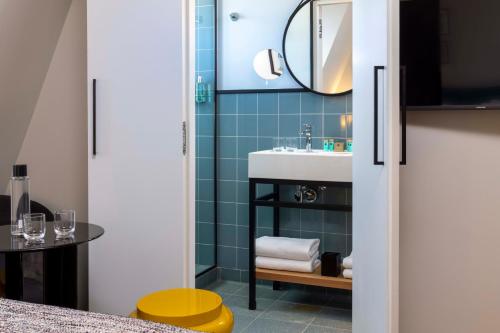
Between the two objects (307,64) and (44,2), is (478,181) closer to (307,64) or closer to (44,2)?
(307,64)

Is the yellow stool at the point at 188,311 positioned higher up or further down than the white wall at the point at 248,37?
further down

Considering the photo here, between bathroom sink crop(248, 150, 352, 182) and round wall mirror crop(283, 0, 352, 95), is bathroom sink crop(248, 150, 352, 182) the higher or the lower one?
the lower one

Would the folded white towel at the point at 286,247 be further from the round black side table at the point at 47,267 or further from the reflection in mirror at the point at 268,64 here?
the round black side table at the point at 47,267

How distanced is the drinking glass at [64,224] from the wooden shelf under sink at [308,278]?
163cm

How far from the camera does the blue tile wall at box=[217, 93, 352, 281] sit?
368 cm

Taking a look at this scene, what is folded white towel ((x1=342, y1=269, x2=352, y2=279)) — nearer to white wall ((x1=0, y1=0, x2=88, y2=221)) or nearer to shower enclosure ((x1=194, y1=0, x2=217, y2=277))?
shower enclosure ((x1=194, y1=0, x2=217, y2=277))

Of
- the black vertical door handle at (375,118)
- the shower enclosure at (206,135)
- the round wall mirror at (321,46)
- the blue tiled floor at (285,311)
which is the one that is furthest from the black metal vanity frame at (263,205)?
the black vertical door handle at (375,118)

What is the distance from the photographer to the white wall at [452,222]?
239 cm

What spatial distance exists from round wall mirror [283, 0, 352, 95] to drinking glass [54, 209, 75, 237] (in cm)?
205

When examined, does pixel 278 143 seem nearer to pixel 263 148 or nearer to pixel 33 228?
pixel 263 148

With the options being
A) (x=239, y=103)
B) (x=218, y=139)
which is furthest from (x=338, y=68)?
(x=218, y=139)

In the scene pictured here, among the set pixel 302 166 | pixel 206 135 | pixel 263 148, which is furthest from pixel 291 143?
pixel 206 135

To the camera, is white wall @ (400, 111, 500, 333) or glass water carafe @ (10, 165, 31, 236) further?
white wall @ (400, 111, 500, 333)

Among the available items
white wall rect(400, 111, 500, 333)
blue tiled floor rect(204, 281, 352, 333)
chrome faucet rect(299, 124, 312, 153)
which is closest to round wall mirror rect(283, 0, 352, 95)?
chrome faucet rect(299, 124, 312, 153)
